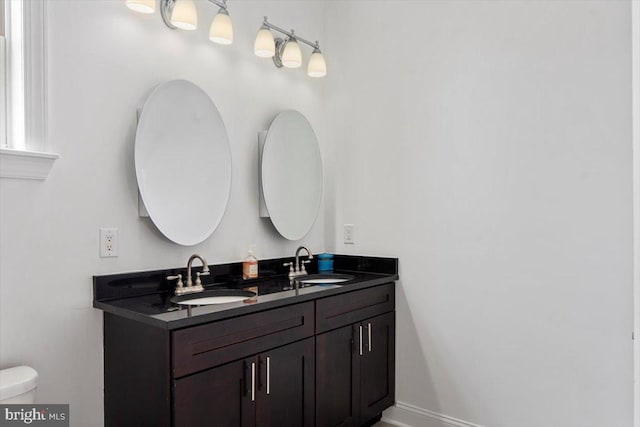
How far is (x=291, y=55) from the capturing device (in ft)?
8.39

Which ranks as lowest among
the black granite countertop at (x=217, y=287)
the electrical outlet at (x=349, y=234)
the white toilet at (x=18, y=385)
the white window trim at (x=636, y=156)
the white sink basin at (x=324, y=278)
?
the white toilet at (x=18, y=385)

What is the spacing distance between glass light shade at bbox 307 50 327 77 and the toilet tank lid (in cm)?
200

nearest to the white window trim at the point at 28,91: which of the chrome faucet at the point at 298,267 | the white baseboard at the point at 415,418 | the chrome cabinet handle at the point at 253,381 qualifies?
the chrome cabinet handle at the point at 253,381

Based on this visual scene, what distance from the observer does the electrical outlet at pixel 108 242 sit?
1.85 meters

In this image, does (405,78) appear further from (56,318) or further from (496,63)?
(56,318)

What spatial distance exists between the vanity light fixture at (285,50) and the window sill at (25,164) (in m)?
1.18

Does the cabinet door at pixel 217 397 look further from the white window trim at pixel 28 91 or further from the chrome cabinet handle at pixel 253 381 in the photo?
the white window trim at pixel 28 91

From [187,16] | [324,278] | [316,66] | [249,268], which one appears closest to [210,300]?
[249,268]

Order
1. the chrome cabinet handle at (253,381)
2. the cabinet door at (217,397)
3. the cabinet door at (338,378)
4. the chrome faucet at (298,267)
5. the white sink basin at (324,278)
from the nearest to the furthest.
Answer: the cabinet door at (217,397) → the chrome cabinet handle at (253,381) → the cabinet door at (338,378) → the white sink basin at (324,278) → the chrome faucet at (298,267)

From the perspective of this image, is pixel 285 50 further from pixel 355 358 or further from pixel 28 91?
pixel 355 358

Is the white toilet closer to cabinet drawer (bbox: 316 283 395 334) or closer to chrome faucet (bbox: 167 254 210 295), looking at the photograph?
chrome faucet (bbox: 167 254 210 295)

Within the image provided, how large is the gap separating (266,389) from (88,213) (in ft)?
3.26

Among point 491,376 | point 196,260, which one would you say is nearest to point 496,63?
point 491,376
